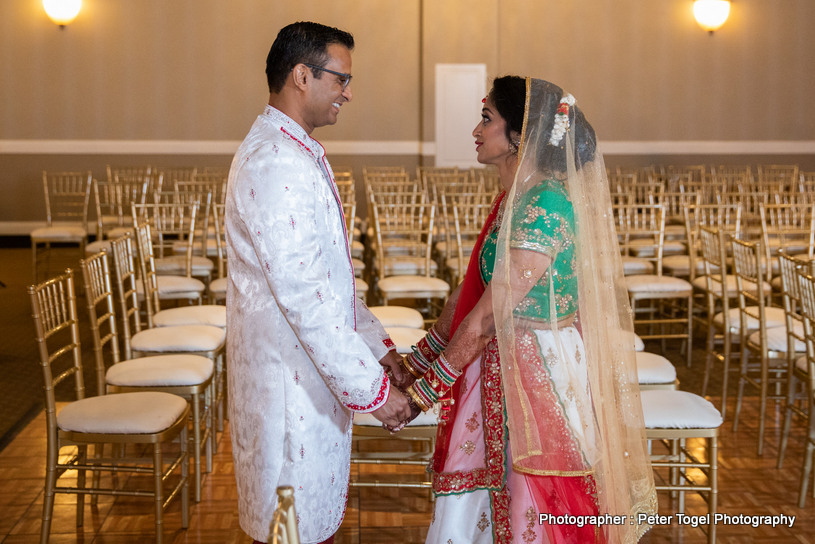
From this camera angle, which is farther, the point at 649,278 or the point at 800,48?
the point at 800,48

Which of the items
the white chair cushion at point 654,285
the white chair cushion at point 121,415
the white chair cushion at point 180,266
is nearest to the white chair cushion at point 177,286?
the white chair cushion at point 180,266

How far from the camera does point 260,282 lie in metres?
1.76

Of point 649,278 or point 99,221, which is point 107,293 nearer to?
point 649,278

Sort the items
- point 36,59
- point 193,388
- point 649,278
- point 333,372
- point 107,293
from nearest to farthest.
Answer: point 333,372, point 193,388, point 107,293, point 649,278, point 36,59

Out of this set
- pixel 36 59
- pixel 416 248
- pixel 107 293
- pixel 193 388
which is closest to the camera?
pixel 193 388

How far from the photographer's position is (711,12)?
991 centimetres

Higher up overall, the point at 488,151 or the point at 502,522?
the point at 488,151

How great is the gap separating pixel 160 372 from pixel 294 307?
154cm

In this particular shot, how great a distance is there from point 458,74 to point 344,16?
1461 millimetres

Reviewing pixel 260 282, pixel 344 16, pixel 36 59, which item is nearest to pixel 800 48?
pixel 344 16

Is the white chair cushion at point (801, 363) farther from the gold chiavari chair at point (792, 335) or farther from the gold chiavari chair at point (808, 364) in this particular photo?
the gold chiavari chair at point (808, 364)

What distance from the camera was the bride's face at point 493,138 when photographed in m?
2.04

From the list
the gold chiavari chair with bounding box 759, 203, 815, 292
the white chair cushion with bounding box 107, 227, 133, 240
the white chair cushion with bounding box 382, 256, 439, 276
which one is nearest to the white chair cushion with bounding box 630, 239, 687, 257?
the gold chiavari chair with bounding box 759, 203, 815, 292

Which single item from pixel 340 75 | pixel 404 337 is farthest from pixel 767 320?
pixel 340 75
